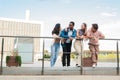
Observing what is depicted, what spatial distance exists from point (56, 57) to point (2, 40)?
158 cm

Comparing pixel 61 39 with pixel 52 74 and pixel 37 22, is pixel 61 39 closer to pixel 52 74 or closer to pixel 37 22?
pixel 52 74

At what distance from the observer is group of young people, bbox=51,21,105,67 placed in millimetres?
9008

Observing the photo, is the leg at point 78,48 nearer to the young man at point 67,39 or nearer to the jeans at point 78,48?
the jeans at point 78,48

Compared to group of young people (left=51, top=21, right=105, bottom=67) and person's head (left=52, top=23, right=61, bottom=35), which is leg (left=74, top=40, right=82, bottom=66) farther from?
person's head (left=52, top=23, right=61, bottom=35)

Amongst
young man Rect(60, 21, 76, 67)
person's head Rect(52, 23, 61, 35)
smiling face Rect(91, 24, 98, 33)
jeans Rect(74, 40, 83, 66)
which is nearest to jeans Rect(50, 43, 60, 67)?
young man Rect(60, 21, 76, 67)

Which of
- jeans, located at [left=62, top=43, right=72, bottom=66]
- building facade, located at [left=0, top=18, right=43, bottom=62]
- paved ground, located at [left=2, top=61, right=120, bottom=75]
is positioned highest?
building facade, located at [left=0, top=18, right=43, bottom=62]

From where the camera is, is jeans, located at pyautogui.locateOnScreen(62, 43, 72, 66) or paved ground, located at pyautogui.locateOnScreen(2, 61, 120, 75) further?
jeans, located at pyautogui.locateOnScreen(62, 43, 72, 66)

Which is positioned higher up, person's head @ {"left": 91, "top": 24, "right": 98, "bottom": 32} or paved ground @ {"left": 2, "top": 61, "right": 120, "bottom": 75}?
person's head @ {"left": 91, "top": 24, "right": 98, "bottom": 32}

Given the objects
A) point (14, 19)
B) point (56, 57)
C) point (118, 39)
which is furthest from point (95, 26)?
point (14, 19)

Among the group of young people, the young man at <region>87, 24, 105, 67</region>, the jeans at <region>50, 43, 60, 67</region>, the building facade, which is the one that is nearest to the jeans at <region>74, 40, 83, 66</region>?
the group of young people

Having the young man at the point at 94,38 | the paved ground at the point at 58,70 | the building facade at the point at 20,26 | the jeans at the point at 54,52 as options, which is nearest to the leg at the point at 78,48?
the paved ground at the point at 58,70

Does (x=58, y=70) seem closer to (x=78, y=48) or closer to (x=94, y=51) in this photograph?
(x=78, y=48)

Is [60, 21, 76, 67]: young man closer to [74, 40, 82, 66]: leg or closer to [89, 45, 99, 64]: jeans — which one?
[74, 40, 82, 66]: leg

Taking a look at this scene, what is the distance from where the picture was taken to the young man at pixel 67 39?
29.9ft
